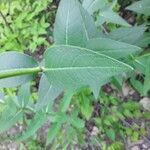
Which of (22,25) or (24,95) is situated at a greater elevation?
(24,95)

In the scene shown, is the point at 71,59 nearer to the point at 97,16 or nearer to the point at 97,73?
the point at 97,73

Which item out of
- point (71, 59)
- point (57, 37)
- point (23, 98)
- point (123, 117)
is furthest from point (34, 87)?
point (71, 59)

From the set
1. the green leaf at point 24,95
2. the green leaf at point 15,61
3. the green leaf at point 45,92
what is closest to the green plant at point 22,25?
the green leaf at point 24,95

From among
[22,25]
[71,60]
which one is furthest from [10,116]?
[22,25]

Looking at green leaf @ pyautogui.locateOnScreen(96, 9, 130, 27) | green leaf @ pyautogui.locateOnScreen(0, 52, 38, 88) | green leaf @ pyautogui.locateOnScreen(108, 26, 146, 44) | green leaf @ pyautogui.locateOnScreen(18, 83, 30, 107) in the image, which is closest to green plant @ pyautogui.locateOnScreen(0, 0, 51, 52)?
green leaf @ pyautogui.locateOnScreen(18, 83, 30, 107)

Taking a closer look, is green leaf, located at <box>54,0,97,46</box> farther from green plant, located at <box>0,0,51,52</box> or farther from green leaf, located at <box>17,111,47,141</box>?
green plant, located at <box>0,0,51,52</box>

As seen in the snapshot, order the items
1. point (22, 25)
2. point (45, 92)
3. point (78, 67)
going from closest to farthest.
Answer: point (78, 67)
point (45, 92)
point (22, 25)

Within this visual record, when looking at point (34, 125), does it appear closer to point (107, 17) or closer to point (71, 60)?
point (107, 17)
